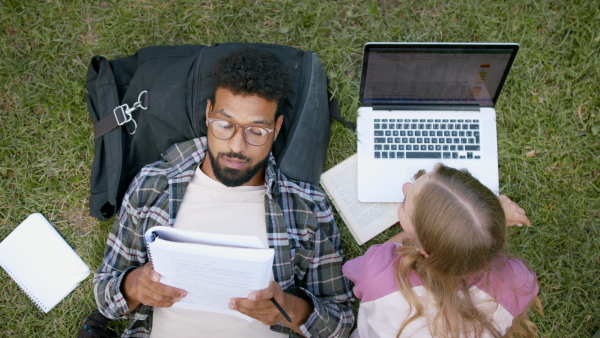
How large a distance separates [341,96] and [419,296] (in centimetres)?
133

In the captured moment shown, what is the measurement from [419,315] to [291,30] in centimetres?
189

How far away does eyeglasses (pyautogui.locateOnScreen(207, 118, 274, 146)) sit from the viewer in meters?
2.08

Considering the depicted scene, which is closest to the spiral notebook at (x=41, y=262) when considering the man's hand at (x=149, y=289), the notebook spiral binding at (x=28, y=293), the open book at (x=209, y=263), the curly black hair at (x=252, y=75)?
the notebook spiral binding at (x=28, y=293)

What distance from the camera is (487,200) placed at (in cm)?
173

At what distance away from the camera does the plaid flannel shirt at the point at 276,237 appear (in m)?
2.26

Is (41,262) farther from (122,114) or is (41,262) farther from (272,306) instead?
(272,306)

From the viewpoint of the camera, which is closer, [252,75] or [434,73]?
[252,75]

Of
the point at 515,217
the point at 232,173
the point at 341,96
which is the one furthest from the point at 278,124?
the point at 515,217

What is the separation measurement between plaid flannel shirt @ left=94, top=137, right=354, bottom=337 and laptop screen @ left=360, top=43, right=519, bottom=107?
72 cm

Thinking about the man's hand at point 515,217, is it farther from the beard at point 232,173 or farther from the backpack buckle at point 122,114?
the backpack buckle at point 122,114

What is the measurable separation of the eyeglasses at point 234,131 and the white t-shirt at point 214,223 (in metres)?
0.34

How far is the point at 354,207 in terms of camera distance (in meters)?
2.55

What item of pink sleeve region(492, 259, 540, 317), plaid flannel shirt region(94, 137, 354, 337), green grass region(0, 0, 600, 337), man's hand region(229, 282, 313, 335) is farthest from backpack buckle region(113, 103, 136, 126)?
pink sleeve region(492, 259, 540, 317)

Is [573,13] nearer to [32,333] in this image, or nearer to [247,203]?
[247,203]
